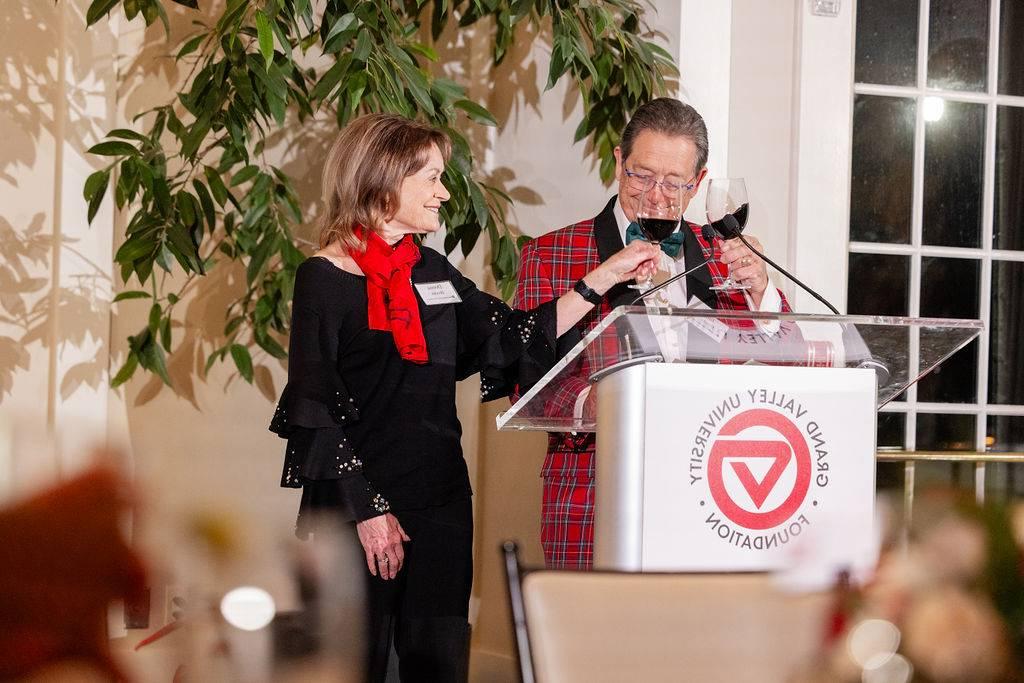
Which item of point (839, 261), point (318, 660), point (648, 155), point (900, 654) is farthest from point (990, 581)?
point (839, 261)

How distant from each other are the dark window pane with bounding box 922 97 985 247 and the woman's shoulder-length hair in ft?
6.68

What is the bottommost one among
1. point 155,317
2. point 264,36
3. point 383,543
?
point 383,543

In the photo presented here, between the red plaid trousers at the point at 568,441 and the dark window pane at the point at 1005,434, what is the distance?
1.71 metres

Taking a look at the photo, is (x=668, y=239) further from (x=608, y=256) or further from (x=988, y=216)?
(x=988, y=216)

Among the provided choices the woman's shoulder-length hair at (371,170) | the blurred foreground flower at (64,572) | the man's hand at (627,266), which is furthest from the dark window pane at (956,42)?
the blurred foreground flower at (64,572)

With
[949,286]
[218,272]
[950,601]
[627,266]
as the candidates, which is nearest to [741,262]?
[627,266]

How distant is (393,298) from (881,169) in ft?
6.73

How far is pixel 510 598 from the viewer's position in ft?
3.34

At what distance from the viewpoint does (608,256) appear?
7.28ft

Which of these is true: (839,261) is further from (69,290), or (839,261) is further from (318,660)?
(318,660)

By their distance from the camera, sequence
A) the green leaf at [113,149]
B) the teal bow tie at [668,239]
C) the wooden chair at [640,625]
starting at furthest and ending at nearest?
1. the green leaf at [113,149]
2. the teal bow tie at [668,239]
3. the wooden chair at [640,625]

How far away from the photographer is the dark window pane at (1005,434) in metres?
3.49

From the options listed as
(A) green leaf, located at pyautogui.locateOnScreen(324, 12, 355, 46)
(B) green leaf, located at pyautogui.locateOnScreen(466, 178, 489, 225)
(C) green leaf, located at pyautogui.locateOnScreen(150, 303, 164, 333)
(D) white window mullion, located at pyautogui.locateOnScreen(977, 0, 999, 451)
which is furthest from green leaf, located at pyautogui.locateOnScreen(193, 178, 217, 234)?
(D) white window mullion, located at pyautogui.locateOnScreen(977, 0, 999, 451)

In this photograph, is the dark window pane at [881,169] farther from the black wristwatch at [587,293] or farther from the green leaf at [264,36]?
the green leaf at [264,36]
